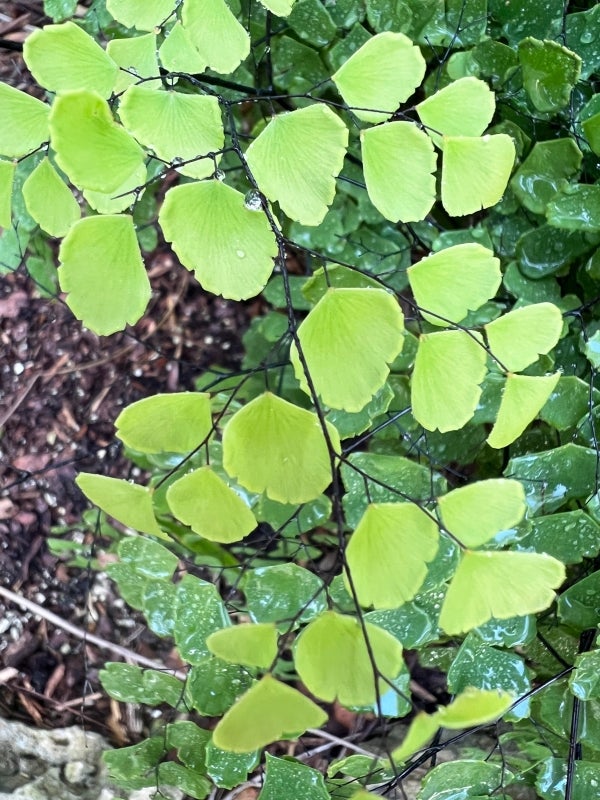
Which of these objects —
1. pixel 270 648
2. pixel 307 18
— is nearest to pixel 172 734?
pixel 270 648

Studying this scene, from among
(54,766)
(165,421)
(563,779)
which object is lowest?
(54,766)

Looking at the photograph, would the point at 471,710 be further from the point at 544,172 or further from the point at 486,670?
the point at 544,172

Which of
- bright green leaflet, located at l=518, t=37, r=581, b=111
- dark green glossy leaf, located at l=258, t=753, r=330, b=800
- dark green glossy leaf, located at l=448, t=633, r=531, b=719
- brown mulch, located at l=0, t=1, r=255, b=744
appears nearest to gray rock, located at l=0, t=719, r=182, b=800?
brown mulch, located at l=0, t=1, r=255, b=744

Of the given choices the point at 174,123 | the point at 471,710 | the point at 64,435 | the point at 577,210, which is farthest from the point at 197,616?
the point at 64,435

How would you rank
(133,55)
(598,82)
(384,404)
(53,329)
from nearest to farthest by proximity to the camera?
(133,55)
(384,404)
(598,82)
(53,329)

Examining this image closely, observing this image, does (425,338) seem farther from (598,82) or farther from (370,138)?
(598,82)

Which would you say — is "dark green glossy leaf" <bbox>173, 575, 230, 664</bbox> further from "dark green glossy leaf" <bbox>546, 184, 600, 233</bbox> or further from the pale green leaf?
"dark green glossy leaf" <bbox>546, 184, 600, 233</bbox>

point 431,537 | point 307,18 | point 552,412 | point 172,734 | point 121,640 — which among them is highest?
point 307,18
